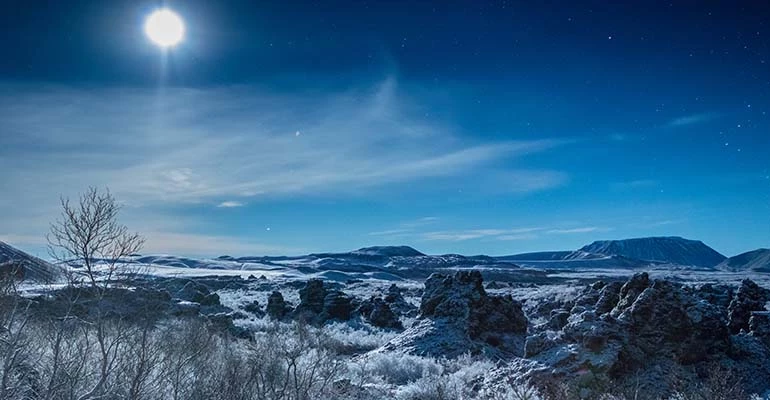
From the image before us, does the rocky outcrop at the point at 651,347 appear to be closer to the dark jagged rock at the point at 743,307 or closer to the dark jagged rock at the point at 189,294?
the dark jagged rock at the point at 743,307

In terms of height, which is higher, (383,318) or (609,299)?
(609,299)

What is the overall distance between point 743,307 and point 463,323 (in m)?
8.16

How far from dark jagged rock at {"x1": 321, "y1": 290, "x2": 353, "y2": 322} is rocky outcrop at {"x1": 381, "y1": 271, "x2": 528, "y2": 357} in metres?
10.9

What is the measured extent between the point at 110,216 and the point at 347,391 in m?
6.09

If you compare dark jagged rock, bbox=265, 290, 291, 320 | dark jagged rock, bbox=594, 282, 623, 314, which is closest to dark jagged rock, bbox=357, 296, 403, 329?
dark jagged rock, bbox=265, 290, 291, 320

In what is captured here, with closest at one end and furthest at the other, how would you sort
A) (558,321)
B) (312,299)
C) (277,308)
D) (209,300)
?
(558,321) < (277,308) < (209,300) < (312,299)

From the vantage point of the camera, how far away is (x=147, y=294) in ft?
71.7

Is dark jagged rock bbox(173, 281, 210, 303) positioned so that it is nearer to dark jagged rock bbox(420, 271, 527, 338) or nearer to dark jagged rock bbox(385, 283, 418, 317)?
dark jagged rock bbox(385, 283, 418, 317)

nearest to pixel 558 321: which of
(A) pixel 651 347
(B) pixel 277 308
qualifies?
(A) pixel 651 347

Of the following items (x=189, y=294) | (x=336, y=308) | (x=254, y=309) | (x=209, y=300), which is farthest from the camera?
(x=254, y=309)

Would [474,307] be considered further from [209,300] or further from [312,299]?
[209,300]

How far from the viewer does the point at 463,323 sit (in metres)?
18.5

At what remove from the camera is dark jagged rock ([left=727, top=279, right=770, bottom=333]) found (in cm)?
1458

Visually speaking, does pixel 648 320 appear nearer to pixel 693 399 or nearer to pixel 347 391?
pixel 693 399
